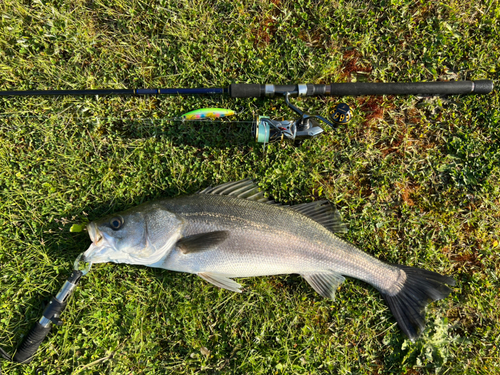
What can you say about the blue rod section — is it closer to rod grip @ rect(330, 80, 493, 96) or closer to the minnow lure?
the minnow lure

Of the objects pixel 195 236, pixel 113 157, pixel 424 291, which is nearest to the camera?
pixel 195 236

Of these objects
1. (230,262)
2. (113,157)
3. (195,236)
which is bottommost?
(230,262)

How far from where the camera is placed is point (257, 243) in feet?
9.86

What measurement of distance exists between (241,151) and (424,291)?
8.37 feet

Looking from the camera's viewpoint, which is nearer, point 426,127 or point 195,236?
point 195,236

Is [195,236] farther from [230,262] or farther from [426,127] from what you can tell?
[426,127]

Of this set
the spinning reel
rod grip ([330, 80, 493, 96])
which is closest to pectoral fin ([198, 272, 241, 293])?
the spinning reel

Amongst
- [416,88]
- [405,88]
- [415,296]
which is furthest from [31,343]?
[416,88]

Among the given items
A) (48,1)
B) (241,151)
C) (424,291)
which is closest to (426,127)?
(424,291)

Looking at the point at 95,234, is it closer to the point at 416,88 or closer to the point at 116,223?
the point at 116,223

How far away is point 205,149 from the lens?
11.6 ft

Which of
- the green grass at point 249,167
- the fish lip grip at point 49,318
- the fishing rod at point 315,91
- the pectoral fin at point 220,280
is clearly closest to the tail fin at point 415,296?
the green grass at point 249,167

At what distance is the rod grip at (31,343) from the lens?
3.12m

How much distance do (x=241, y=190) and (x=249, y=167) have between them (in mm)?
374
